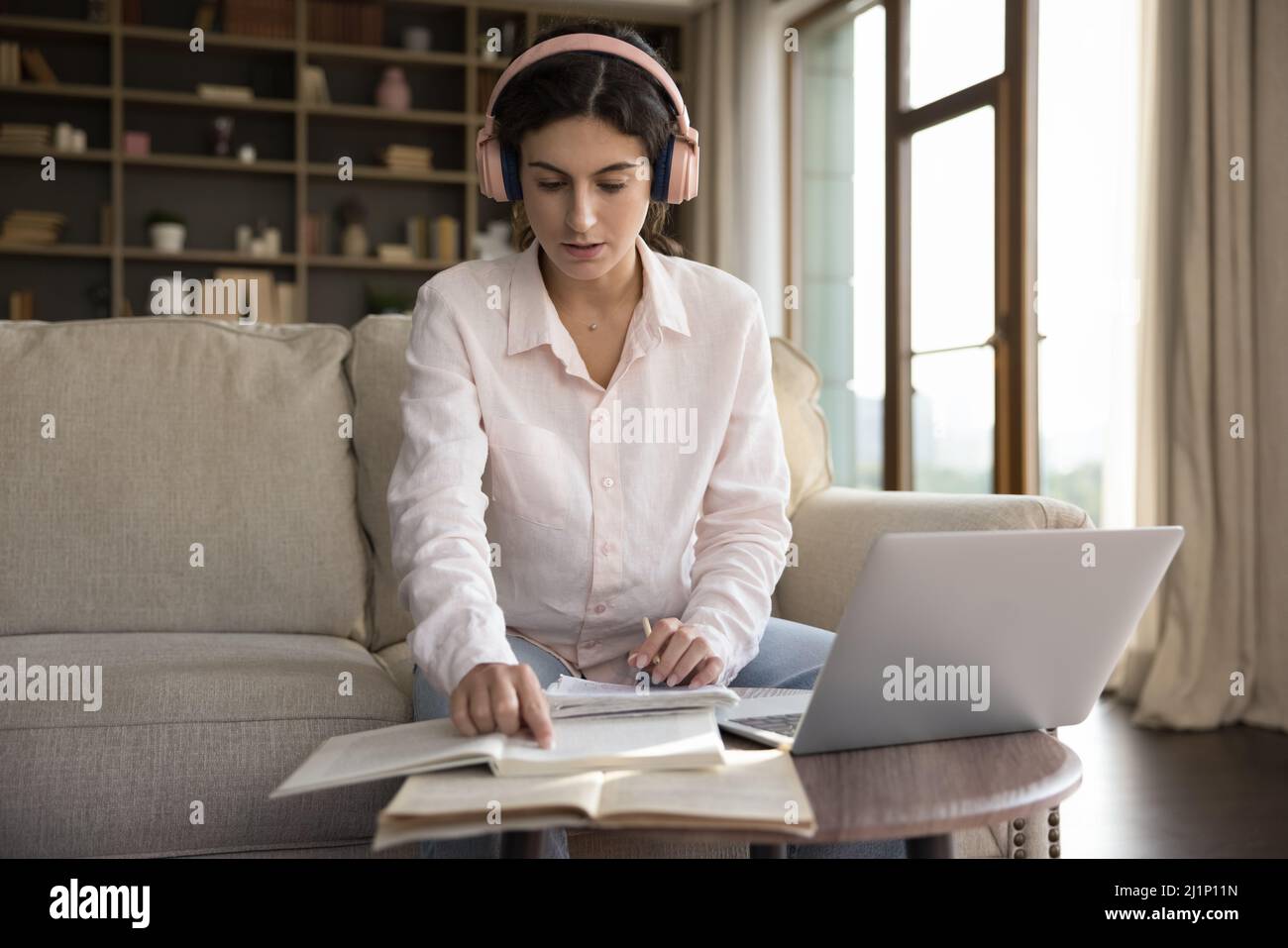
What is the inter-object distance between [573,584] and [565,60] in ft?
1.85

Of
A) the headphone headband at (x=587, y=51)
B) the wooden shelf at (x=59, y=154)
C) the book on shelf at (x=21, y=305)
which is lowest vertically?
the headphone headband at (x=587, y=51)

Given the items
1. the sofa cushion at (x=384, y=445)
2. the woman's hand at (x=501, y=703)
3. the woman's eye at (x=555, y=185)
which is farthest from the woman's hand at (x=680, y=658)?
the sofa cushion at (x=384, y=445)

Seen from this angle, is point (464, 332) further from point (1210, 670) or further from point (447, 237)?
point (447, 237)

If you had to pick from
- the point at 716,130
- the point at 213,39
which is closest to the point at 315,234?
the point at 213,39

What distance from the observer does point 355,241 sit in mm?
5367

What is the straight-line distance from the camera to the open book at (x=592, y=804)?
0.69 metres

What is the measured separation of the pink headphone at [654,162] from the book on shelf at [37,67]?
441 cm

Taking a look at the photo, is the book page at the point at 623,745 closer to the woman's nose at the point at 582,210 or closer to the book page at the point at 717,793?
the book page at the point at 717,793

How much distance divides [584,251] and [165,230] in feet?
14.3

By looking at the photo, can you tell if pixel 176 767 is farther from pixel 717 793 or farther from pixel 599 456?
pixel 717 793

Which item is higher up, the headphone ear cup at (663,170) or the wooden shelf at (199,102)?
the wooden shelf at (199,102)

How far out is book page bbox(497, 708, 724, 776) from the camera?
2.58 ft

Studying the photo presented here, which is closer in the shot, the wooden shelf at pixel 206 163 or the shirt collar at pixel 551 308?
the shirt collar at pixel 551 308

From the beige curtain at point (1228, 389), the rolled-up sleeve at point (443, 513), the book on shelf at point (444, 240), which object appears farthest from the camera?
the book on shelf at point (444, 240)
